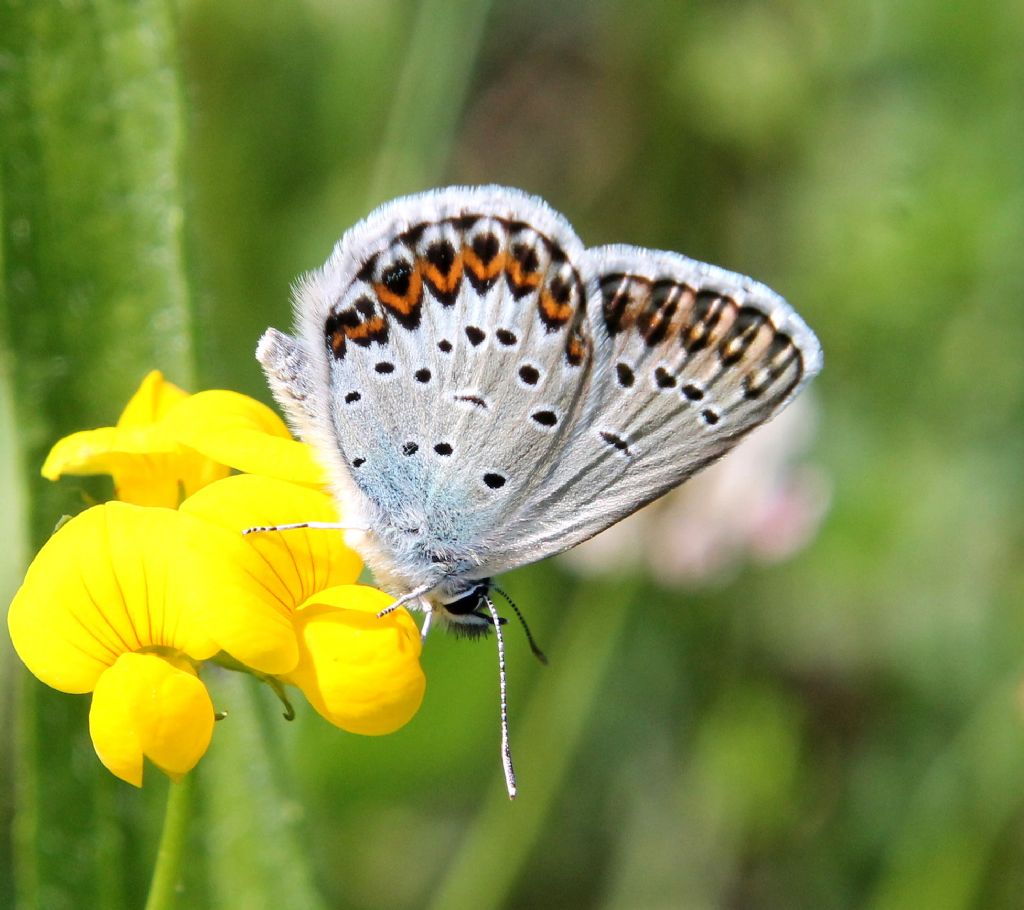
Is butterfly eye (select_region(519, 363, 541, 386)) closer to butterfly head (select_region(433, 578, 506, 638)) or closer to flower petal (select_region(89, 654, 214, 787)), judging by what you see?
butterfly head (select_region(433, 578, 506, 638))

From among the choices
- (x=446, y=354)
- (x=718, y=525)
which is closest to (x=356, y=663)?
(x=446, y=354)

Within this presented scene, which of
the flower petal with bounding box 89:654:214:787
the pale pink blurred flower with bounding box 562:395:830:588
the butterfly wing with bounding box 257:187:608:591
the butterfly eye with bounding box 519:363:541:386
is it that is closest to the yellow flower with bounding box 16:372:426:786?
the flower petal with bounding box 89:654:214:787

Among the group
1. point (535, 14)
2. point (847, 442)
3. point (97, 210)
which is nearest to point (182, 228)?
point (97, 210)

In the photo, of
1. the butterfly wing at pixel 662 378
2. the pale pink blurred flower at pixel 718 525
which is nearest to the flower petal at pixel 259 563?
the butterfly wing at pixel 662 378

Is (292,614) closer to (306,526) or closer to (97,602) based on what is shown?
(306,526)

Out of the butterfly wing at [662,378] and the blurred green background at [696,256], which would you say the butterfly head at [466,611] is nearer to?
the butterfly wing at [662,378]
